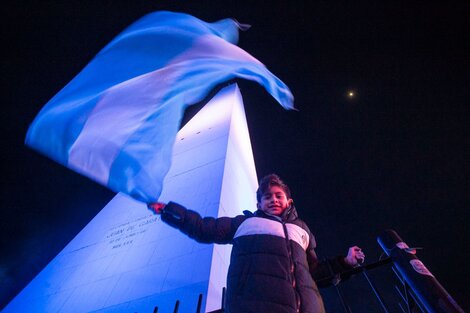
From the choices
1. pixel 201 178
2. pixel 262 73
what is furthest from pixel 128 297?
pixel 262 73

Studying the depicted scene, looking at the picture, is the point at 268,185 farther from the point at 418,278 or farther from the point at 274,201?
the point at 418,278

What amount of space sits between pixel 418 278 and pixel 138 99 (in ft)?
10.3

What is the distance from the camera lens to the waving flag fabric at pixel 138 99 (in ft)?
8.26

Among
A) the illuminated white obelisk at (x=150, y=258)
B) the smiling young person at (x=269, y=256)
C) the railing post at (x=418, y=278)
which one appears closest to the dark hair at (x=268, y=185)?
the smiling young person at (x=269, y=256)

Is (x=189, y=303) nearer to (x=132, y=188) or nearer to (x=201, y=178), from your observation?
(x=132, y=188)

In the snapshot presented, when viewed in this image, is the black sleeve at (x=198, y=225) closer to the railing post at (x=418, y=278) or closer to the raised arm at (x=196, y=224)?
the raised arm at (x=196, y=224)

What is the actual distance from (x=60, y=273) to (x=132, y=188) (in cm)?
264

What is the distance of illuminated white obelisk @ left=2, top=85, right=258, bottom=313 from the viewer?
2.68 meters

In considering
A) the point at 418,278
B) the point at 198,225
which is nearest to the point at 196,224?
the point at 198,225

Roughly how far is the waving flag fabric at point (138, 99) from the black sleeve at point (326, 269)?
1.59 meters

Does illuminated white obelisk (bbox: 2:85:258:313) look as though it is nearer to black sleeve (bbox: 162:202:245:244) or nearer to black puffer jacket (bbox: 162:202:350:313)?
black sleeve (bbox: 162:202:245:244)

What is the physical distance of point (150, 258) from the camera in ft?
10.5

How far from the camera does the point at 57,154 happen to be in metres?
2.49

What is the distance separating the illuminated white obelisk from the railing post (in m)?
1.61
